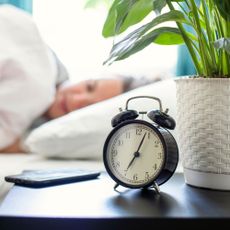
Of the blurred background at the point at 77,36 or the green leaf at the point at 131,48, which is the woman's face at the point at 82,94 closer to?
the blurred background at the point at 77,36

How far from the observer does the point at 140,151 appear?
91 cm

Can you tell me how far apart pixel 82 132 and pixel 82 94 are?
27cm

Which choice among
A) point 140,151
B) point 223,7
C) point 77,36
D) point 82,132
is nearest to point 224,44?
point 223,7

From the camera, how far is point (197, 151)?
94 centimetres

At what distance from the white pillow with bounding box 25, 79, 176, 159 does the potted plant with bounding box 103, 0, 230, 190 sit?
0.35m

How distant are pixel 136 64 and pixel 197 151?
97 centimetres

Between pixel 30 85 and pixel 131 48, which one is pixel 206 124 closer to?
pixel 131 48

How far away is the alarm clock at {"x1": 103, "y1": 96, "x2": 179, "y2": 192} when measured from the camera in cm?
90

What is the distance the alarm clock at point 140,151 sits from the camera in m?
0.90

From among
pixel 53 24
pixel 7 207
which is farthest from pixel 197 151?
pixel 53 24

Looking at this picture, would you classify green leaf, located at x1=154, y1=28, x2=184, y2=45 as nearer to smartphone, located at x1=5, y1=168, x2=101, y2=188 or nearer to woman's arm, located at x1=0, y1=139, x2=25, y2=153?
smartphone, located at x1=5, y1=168, x2=101, y2=188

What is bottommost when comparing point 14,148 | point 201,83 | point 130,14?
point 14,148

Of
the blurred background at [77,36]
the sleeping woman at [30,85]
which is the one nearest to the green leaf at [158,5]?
the sleeping woman at [30,85]

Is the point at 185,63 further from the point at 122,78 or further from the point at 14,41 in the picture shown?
the point at 14,41
